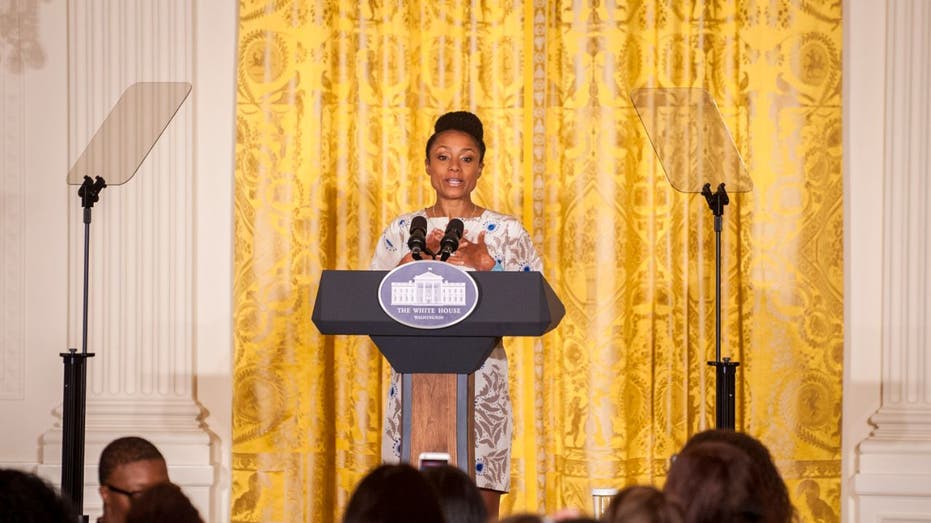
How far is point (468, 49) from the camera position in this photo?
570cm

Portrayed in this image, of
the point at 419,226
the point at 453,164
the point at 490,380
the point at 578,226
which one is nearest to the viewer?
the point at 419,226

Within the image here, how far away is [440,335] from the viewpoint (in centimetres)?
346

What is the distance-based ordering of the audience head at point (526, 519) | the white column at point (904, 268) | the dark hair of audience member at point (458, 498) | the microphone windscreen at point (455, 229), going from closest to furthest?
the audience head at point (526, 519) < the dark hair of audience member at point (458, 498) < the microphone windscreen at point (455, 229) < the white column at point (904, 268)

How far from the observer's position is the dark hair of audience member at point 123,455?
3.25 m

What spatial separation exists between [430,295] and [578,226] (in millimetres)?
2349

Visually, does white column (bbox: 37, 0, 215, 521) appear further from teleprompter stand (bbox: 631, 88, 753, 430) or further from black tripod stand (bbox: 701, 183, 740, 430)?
black tripod stand (bbox: 701, 183, 740, 430)

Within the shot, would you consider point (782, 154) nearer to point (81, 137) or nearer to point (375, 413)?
point (375, 413)

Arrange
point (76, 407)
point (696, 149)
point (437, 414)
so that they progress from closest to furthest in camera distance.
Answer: point (437, 414) < point (76, 407) < point (696, 149)

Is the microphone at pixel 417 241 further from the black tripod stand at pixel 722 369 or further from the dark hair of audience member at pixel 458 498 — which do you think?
the black tripod stand at pixel 722 369

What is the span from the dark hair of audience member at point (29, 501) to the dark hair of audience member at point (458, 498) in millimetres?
656

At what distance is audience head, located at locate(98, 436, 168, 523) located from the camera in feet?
10.5

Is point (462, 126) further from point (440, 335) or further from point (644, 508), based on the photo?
point (644, 508)

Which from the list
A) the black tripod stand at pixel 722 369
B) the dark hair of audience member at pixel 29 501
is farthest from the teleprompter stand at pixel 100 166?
the dark hair of audience member at pixel 29 501

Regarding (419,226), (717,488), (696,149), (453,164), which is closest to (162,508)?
(717,488)
